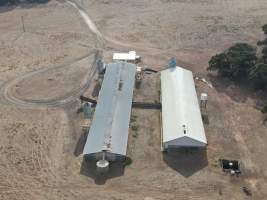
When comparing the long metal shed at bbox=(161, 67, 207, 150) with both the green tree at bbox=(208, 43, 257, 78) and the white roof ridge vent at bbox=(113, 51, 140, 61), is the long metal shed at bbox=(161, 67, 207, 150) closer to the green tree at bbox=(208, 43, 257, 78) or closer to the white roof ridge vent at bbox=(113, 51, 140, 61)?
the green tree at bbox=(208, 43, 257, 78)

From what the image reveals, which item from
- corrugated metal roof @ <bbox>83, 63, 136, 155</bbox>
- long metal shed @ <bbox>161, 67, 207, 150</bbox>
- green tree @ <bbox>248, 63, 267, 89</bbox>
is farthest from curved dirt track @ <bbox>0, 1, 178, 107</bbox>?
green tree @ <bbox>248, 63, 267, 89</bbox>

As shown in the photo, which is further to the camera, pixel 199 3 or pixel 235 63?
pixel 199 3

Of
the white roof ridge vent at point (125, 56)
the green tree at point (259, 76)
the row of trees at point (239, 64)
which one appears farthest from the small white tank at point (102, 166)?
the row of trees at point (239, 64)

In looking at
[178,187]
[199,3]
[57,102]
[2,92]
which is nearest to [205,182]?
[178,187]

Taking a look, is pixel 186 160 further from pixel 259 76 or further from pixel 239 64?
pixel 239 64

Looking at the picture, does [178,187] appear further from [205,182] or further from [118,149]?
[118,149]

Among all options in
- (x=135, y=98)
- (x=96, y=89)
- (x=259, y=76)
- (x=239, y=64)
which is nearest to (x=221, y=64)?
(x=239, y=64)

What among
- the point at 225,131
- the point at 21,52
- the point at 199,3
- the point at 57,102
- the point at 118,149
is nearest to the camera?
the point at 118,149
